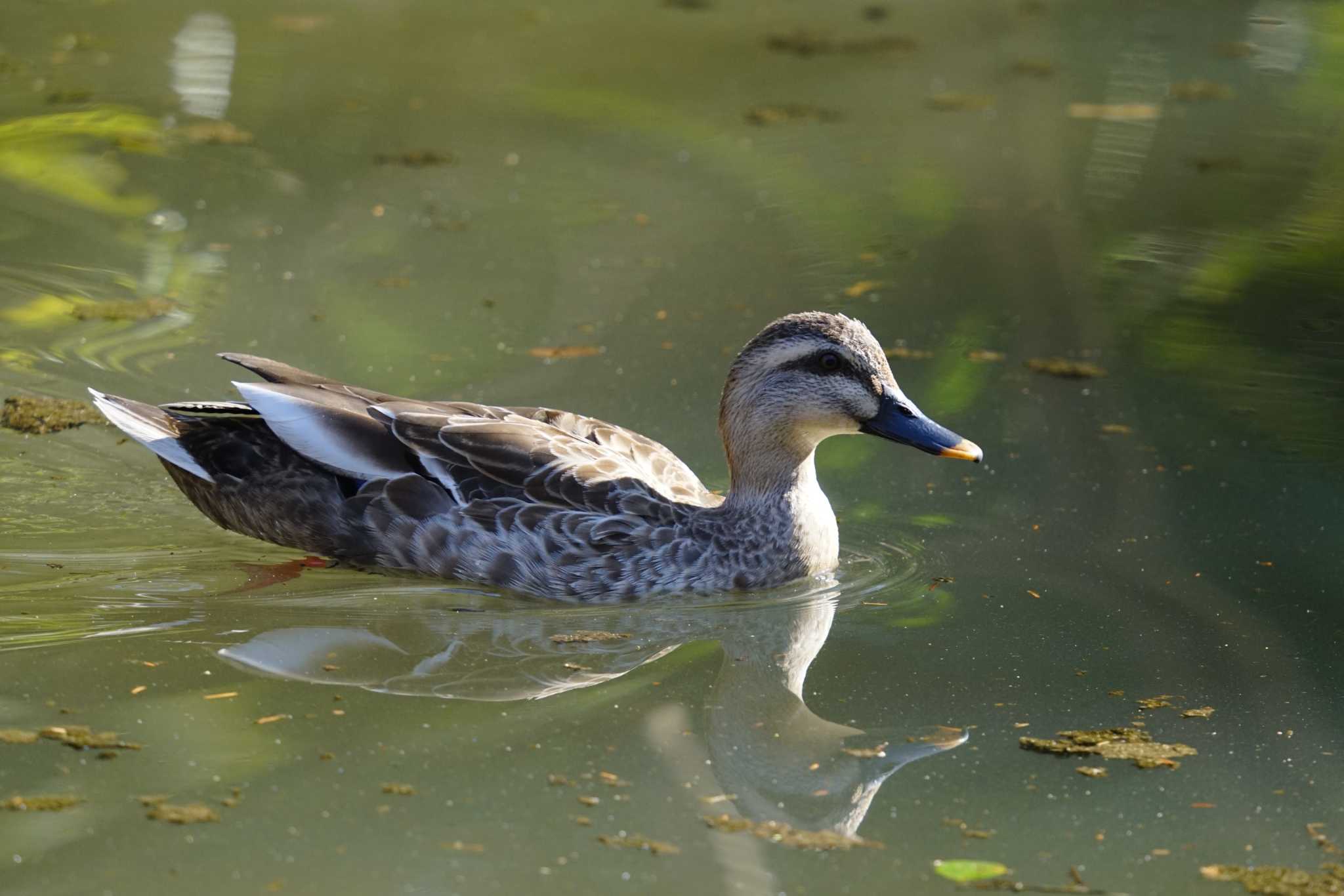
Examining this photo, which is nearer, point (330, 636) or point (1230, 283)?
point (330, 636)

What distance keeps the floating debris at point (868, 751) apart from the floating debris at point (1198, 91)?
8825 mm

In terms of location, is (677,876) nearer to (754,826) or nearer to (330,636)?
(754,826)

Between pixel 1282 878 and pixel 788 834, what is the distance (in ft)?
4.50

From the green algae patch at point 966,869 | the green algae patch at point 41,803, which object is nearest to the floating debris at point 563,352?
the green algae patch at point 41,803

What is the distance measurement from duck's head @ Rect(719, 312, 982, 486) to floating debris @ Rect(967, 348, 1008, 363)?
2.09 m

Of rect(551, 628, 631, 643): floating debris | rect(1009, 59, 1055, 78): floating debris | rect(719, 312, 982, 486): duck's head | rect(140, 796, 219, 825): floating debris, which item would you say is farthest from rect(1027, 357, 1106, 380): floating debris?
rect(140, 796, 219, 825): floating debris

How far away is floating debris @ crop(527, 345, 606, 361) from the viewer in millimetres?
8859

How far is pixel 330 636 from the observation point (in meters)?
6.21

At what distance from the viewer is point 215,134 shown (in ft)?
37.2

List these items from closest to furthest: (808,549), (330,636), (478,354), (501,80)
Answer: (330,636), (808,549), (478,354), (501,80)

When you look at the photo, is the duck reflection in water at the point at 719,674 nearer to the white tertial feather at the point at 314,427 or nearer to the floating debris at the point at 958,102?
the white tertial feather at the point at 314,427

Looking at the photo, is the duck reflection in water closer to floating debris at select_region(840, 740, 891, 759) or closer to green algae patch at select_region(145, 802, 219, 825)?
floating debris at select_region(840, 740, 891, 759)

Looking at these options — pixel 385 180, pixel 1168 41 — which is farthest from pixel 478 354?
pixel 1168 41

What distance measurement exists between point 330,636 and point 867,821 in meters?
2.22
